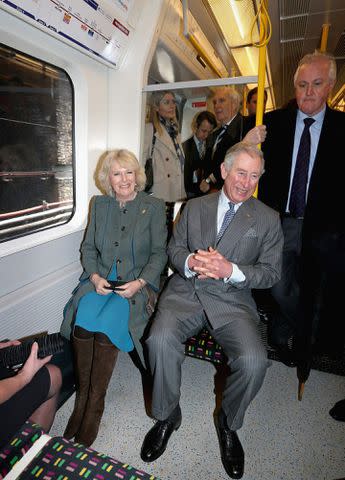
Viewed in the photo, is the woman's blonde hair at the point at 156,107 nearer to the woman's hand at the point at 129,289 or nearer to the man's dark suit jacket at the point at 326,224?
the man's dark suit jacket at the point at 326,224

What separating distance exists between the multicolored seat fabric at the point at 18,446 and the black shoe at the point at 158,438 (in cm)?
99

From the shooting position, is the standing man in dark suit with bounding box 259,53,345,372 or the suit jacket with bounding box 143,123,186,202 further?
the suit jacket with bounding box 143,123,186,202

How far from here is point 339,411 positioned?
2.29 metres

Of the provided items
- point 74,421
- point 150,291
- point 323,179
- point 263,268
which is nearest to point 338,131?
point 323,179

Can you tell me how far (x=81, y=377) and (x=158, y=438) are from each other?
664 mm

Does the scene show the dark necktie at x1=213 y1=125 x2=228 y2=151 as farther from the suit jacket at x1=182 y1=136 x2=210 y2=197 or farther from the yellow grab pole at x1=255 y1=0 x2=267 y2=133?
the yellow grab pole at x1=255 y1=0 x2=267 y2=133

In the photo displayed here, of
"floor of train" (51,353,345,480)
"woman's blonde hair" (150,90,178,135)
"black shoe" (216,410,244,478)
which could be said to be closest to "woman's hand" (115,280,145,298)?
"floor of train" (51,353,345,480)

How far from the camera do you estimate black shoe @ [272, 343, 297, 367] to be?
2.61m

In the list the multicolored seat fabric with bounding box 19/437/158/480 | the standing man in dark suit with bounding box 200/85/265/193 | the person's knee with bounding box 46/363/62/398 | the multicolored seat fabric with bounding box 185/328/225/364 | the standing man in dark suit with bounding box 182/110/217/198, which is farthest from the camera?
the standing man in dark suit with bounding box 182/110/217/198

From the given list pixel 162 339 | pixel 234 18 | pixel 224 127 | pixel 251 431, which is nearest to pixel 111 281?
pixel 162 339

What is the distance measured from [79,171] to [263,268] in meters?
1.93

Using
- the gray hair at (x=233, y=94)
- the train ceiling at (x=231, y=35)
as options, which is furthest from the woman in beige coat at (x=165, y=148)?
the gray hair at (x=233, y=94)

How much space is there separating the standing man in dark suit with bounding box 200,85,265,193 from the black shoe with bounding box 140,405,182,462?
2088 millimetres

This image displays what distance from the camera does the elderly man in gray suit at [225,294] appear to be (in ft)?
6.15
